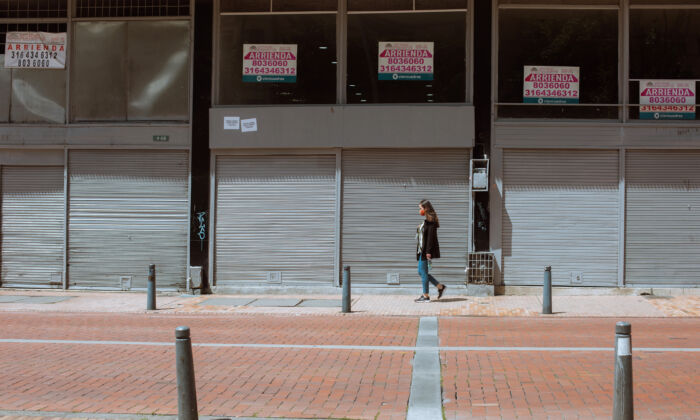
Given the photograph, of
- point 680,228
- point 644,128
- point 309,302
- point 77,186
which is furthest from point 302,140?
point 680,228

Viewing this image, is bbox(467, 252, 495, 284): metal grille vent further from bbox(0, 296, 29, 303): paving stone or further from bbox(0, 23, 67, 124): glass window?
bbox(0, 23, 67, 124): glass window

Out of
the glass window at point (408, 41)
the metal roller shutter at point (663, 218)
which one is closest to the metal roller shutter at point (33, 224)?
the glass window at point (408, 41)

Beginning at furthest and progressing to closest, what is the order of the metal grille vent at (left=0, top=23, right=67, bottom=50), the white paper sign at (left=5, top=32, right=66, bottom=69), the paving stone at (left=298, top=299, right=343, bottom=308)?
the metal grille vent at (left=0, top=23, right=67, bottom=50)
the white paper sign at (left=5, top=32, right=66, bottom=69)
the paving stone at (left=298, top=299, right=343, bottom=308)

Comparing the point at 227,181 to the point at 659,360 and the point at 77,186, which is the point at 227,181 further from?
the point at 659,360

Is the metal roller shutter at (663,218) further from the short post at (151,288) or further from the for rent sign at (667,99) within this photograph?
the short post at (151,288)

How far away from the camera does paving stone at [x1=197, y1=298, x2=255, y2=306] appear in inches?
592

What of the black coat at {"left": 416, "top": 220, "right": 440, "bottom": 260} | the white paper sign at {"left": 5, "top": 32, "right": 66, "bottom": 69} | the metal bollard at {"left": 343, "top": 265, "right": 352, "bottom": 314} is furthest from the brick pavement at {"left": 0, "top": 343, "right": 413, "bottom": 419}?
the white paper sign at {"left": 5, "top": 32, "right": 66, "bottom": 69}

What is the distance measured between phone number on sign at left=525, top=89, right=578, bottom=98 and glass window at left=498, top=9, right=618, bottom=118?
0.59ft

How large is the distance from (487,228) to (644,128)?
4118 mm

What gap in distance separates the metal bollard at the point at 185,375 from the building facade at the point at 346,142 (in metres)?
11.1

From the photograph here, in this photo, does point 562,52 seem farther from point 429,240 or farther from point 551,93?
point 429,240

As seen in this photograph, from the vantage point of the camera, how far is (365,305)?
14.7 m

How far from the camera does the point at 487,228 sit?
53.3ft

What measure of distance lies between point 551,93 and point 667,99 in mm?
2566
